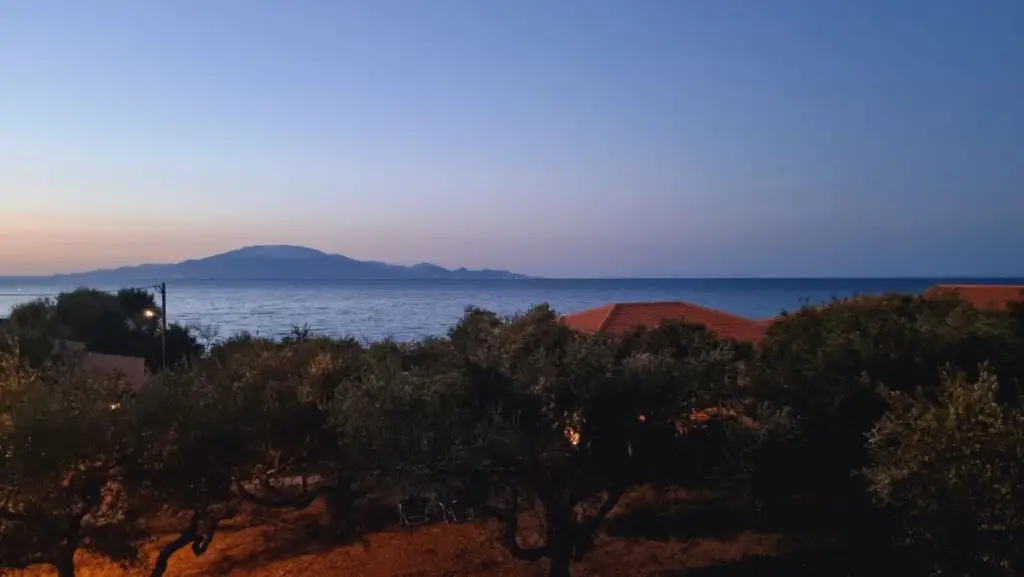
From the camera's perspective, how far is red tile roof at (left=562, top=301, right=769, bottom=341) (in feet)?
81.5

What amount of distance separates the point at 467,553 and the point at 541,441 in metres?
4.18

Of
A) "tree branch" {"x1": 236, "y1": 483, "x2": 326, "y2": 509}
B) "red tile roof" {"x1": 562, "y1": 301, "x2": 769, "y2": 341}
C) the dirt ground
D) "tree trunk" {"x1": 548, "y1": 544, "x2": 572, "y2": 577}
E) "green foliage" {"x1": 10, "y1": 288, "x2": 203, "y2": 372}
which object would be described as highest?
"red tile roof" {"x1": 562, "y1": 301, "x2": 769, "y2": 341}

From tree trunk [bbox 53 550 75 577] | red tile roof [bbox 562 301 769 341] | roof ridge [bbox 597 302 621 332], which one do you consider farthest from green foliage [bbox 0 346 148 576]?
roof ridge [bbox 597 302 621 332]

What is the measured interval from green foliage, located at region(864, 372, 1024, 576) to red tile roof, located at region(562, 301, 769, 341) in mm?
14965

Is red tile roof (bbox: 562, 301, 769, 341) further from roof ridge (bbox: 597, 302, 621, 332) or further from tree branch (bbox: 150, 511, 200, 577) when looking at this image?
tree branch (bbox: 150, 511, 200, 577)

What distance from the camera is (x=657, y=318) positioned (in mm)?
25828

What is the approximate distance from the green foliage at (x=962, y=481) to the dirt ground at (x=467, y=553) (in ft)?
9.77

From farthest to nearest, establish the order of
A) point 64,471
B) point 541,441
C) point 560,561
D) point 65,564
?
point 560,561 < point 65,564 < point 541,441 < point 64,471

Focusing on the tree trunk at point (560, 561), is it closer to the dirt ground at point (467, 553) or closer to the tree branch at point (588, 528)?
the tree branch at point (588, 528)

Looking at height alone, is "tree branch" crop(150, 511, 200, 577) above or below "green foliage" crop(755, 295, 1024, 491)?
below

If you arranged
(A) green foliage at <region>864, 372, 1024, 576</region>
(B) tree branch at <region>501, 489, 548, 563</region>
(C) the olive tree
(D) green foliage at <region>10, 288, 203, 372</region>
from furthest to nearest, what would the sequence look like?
1. (D) green foliage at <region>10, 288, 203, 372</region>
2. (B) tree branch at <region>501, 489, 548, 563</region>
3. (C) the olive tree
4. (A) green foliage at <region>864, 372, 1024, 576</region>

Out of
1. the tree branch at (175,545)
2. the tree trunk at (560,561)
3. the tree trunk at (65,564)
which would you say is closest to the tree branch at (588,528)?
the tree trunk at (560,561)

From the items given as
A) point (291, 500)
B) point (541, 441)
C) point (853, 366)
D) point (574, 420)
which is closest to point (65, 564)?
point (291, 500)

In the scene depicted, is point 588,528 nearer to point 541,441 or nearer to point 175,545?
point 541,441
